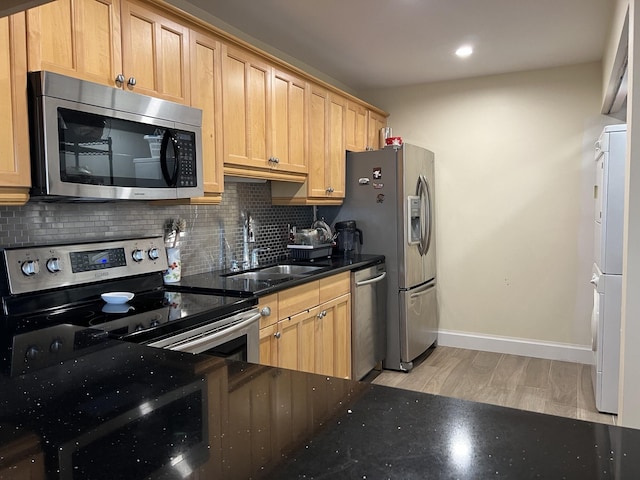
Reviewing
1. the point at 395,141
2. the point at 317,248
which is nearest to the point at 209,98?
the point at 317,248

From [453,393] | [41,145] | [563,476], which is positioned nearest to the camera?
[563,476]

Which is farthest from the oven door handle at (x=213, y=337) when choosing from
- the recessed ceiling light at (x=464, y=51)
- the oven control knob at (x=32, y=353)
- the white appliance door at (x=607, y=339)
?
the recessed ceiling light at (x=464, y=51)

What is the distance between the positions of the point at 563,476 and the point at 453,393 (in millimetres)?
2907

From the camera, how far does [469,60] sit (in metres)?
3.74

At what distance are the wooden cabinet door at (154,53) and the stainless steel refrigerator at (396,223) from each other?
186 cm

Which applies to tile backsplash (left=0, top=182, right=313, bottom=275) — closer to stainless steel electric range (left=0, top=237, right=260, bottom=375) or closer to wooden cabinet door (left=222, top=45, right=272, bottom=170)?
stainless steel electric range (left=0, top=237, right=260, bottom=375)

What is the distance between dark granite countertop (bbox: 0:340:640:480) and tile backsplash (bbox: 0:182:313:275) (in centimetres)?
114

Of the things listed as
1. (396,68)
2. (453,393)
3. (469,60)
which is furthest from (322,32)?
(453,393)

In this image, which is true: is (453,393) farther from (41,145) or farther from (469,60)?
(41,145)

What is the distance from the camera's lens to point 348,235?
12.7ft

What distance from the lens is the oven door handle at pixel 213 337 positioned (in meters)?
1.75

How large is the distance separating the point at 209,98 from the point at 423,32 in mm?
1552

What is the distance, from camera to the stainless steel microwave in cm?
163

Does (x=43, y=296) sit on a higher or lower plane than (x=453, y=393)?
higher
